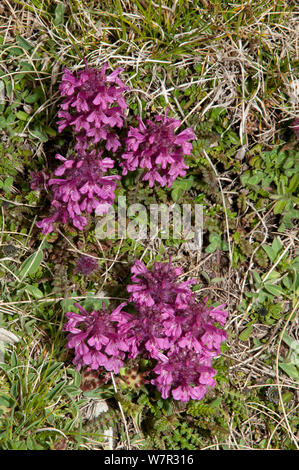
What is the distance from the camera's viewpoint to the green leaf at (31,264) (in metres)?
3.53

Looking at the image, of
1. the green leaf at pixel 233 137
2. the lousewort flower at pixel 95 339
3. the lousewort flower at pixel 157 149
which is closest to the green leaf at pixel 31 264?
the lousewort flower at pixel 95 339

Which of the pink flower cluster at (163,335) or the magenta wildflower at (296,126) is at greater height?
the magenta wildflower at (296,126)

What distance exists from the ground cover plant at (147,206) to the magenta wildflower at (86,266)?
0.01m

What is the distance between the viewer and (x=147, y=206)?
3596mm

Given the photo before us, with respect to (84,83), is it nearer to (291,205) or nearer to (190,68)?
(190,68)

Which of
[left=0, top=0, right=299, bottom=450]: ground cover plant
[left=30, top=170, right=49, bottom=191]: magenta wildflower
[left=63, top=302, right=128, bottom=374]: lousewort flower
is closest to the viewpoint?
[left=63, top=302, right=128, bottom=374]: lousewort flower

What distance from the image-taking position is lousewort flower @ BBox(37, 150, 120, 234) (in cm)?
309

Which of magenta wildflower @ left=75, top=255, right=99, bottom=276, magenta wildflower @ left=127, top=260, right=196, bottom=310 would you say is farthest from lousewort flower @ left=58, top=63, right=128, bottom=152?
magenta wildflower @ left=127, top=260, right=196, bottom=310

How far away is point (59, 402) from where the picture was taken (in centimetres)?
339

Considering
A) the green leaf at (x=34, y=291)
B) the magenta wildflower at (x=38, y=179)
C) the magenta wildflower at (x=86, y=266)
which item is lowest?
the green leaf at (x=34, y=291)

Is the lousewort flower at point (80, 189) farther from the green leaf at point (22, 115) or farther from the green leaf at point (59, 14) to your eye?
the green leaf at point (59, 14)

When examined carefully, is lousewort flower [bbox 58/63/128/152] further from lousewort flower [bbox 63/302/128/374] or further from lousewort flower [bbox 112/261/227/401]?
lousewort flower [bbox 63/302/128/374]

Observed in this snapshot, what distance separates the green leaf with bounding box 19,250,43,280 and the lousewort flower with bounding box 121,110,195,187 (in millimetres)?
965
